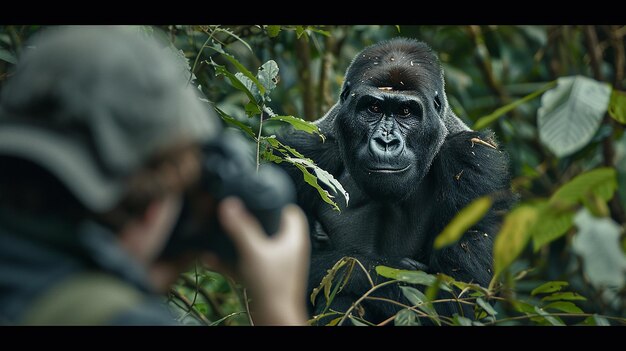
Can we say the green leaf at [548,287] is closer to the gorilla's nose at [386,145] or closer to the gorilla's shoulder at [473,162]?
the gorilla's nose at [386,145]

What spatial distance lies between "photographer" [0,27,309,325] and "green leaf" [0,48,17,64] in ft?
5.75

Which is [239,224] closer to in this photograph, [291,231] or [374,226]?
[291,231]

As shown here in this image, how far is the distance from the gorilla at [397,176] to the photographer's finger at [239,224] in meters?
2.32

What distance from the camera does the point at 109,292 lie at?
1.45 meters

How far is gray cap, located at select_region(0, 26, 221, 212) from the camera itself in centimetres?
144

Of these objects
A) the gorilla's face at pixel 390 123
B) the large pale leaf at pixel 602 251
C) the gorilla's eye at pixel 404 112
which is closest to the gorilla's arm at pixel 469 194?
the gorilla's face at pixel 390 123

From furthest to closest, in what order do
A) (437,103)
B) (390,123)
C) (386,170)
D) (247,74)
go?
(437,103), (390,123), (386,170), (247,74)

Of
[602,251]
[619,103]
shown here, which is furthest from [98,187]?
[619,103]

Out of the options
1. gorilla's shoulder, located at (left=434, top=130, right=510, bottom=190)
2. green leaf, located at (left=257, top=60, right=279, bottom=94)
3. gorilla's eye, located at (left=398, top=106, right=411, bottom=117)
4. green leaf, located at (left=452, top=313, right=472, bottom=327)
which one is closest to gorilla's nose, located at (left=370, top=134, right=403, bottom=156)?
gorilla's eye, located at (left=398, top=106, right=411, bottom=117)

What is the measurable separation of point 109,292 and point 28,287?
139 millimetres

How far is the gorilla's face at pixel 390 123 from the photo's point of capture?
3896 millimetres

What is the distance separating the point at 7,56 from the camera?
323 centimetres

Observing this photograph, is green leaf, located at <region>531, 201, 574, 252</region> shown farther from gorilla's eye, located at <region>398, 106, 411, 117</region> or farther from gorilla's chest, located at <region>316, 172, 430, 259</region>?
gorilla's chest, located at <region>316, 172, 430, 259</region>

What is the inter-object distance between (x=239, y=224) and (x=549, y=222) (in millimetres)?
594
